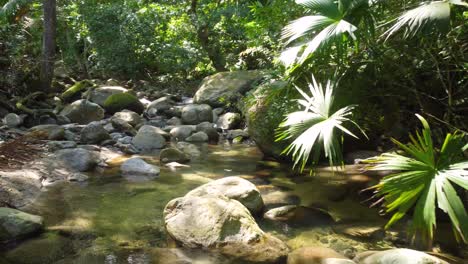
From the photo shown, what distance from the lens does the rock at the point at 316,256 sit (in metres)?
3.54

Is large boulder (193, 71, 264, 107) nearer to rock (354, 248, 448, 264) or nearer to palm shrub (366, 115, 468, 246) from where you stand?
rock (354, 248, 448, 264)

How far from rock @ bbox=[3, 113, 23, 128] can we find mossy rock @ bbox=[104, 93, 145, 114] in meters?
2.49

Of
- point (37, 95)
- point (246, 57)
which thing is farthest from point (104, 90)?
point (246, 57)

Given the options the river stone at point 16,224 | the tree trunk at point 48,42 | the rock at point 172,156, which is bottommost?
the river stone at point 16,224

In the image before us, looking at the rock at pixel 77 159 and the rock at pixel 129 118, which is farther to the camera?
the rock at pixel 129 118

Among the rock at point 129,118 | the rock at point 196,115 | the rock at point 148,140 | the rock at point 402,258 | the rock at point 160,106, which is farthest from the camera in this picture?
the rock at point 160,106

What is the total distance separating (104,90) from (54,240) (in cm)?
888

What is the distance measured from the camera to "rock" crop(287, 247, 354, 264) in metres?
3.54

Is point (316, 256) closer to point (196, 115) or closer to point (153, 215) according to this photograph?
point (153, 215)

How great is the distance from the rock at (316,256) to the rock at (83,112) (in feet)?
25.8

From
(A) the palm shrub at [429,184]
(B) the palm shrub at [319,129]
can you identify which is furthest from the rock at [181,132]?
(A) the palm shrub at [429,184]

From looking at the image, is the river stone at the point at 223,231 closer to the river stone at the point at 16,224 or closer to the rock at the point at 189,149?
the river stone at the point at 16,224

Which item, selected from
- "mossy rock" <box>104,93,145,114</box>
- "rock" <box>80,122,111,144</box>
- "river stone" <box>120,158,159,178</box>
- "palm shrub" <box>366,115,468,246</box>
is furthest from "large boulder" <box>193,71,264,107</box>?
"palm shrub" <box>366,115,468,246</box>

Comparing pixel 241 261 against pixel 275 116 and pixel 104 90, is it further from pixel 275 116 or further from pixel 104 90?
pixel 104 90
